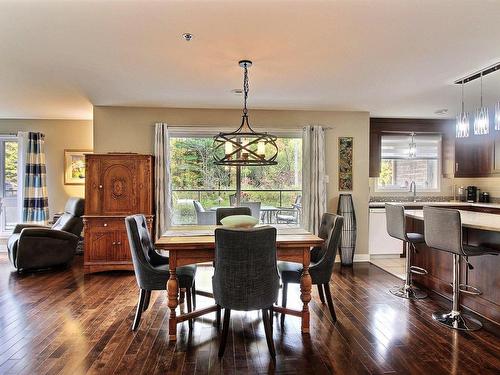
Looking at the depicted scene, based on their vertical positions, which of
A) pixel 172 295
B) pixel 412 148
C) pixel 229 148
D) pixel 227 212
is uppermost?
pixel 412 148

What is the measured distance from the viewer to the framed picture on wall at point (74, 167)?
6.17m

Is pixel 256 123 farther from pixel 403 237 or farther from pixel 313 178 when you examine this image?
pixel 403 237

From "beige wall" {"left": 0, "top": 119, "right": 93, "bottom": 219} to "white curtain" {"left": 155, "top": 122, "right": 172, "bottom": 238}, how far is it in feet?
6.94

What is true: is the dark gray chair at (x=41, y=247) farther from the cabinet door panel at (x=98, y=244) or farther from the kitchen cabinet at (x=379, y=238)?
the kitchen cabinet at (x=379, y=238)

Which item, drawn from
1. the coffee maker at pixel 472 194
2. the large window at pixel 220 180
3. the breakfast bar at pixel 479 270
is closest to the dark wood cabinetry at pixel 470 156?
the coffee maker at pixel 472 194

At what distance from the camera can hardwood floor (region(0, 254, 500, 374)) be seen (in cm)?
230

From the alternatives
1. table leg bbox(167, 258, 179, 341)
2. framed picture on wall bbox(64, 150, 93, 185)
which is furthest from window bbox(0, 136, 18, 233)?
table leg bbox(167, 258, 179, 341)

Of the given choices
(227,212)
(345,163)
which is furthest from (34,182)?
(345,163)

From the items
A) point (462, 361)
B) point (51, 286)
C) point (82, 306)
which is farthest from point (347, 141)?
point (51, 286)

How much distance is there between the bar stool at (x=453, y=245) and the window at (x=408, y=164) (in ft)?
10.3

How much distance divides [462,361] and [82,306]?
355 centimetres

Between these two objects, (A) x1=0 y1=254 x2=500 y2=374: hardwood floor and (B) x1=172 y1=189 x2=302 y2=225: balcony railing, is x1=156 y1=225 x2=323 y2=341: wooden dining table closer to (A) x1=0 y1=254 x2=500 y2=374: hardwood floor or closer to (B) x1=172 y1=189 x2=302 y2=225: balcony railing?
(A) x1=0 y1=254 x2=500 y2=374: hardwood floor

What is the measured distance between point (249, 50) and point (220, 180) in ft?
9.13

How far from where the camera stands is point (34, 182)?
584 cm
